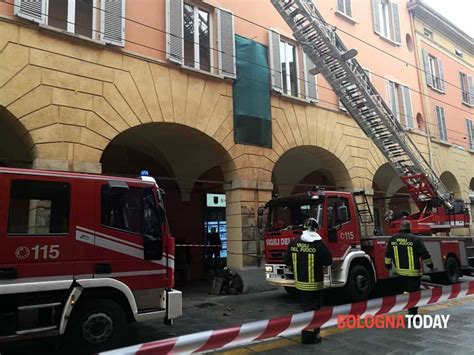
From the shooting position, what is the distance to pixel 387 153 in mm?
12148

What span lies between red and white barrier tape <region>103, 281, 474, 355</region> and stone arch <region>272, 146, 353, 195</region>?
7.64 meters

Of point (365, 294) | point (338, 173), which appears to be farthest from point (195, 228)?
point (365, 294)

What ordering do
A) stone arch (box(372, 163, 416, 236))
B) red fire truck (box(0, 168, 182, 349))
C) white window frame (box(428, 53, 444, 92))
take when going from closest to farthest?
1. red fire truck (box(0, 168, 182, 349))
2. stone arch (box(372, 163, 416, 236))
3. white window frame (box(428, 53, 444, 92))

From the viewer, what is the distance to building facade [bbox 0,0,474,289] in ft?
26.7

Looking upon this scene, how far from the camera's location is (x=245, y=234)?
11008mm

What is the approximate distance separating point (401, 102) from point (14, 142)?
1448 centimetres

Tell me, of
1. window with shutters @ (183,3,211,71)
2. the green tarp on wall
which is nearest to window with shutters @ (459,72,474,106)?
the green tarp on wall

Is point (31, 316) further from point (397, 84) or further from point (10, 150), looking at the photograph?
point (397, 84)

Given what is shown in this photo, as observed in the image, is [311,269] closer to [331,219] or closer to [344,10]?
[331,219]

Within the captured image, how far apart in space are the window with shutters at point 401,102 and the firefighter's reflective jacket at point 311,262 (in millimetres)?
12430

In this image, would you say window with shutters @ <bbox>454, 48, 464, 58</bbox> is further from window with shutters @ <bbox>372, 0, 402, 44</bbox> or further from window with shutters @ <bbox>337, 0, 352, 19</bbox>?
window with shutters @ <bbox>337, 0, 352, 19</bbox>

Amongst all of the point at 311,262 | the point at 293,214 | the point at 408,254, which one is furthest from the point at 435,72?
the point at 311,262

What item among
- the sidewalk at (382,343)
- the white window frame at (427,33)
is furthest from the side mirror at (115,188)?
the white window frame at (427,33)

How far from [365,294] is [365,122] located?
5.25 meters
